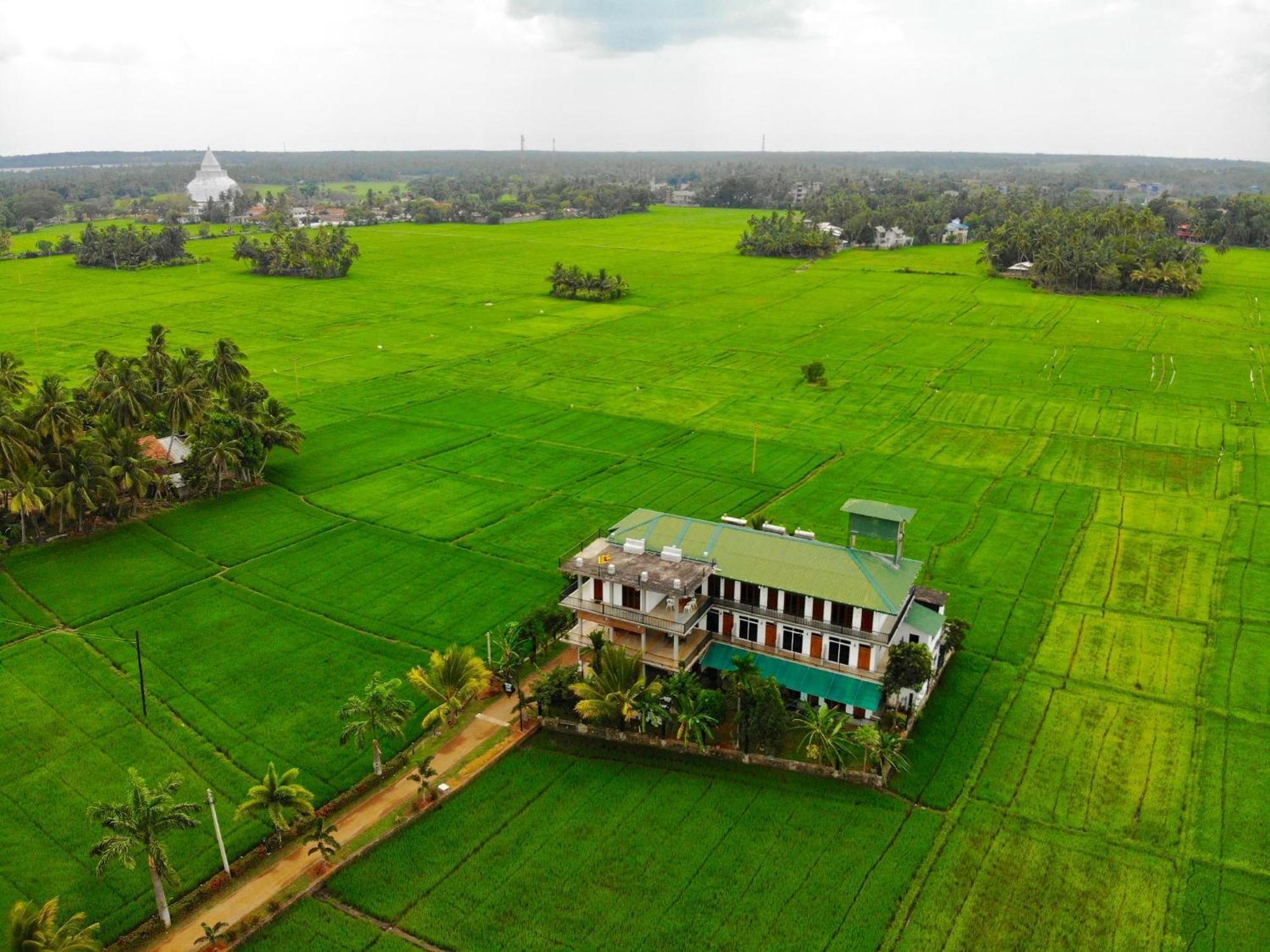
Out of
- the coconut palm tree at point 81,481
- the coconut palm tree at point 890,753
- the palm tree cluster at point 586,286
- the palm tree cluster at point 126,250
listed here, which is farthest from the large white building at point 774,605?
the palm tree cluster at point 126,250

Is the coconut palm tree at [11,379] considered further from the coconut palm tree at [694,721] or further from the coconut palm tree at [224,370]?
the coconut palm tree at [694,721]

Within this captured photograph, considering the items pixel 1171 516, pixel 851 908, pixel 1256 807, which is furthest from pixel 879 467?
pixel 851 908

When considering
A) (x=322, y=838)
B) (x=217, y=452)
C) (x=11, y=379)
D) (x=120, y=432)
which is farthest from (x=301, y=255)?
(x=322, y=838)

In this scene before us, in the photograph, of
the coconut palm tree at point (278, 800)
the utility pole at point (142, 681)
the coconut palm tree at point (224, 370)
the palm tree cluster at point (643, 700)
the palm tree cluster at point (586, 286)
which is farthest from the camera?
the palm tree cluster at point (586, 286)

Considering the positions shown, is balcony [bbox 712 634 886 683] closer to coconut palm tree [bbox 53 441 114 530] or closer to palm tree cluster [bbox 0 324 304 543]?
palm tree cluster [bbox 0 324 304 543]

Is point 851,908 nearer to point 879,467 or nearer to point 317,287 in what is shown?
point 879,467

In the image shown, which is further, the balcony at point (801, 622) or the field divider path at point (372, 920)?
the balcony at point (801, 622)

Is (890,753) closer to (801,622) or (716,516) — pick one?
(801,622)
